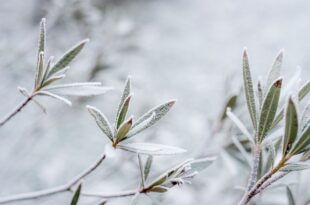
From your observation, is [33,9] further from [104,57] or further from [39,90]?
[39,90]

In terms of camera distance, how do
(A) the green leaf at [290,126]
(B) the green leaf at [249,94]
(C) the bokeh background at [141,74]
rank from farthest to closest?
(C) the bokeh background at [141,74] < (B) the green leaf at [249,94] < (A) the green leaf at [290,126]

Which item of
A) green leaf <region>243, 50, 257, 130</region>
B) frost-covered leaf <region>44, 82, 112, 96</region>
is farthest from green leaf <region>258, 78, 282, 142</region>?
frost-covered leaf <region>44, 82, 112, 96</region>

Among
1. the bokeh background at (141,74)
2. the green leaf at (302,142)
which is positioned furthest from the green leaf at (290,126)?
the bokeh background at (141,74)

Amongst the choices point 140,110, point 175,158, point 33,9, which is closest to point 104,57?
point 140,110

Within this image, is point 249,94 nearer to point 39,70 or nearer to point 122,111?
point 122,111

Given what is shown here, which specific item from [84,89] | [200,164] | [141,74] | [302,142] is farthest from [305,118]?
[141,74]

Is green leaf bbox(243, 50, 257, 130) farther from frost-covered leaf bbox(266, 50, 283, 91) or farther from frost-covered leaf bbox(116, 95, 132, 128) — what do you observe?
frost-covered leaf bbox(116, 95, 132, 128)

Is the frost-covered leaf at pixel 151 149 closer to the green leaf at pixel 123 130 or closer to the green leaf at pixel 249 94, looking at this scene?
the green leaf at pixel 123 130
